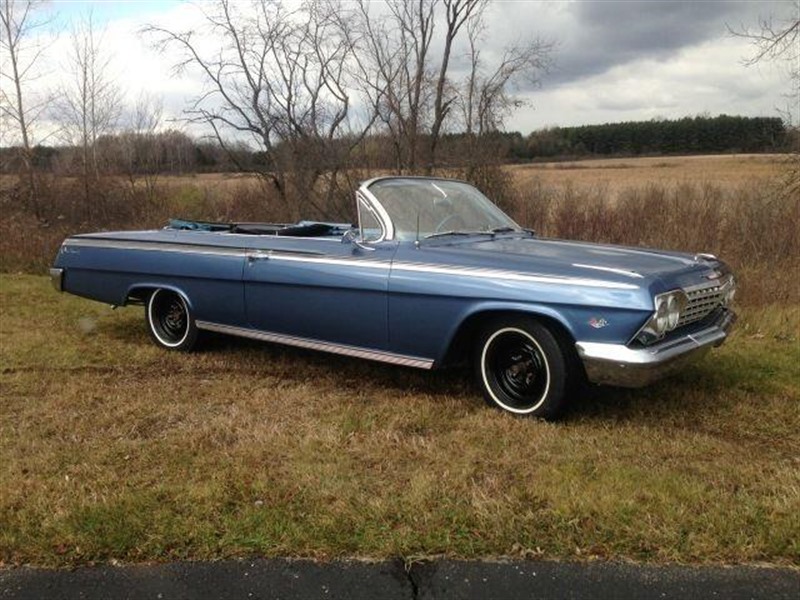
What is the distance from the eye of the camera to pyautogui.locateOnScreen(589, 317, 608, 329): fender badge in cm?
411

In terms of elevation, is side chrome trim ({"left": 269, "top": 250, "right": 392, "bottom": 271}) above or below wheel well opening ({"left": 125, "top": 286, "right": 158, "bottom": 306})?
above

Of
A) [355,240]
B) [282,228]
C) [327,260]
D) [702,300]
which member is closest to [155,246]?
[282,228]

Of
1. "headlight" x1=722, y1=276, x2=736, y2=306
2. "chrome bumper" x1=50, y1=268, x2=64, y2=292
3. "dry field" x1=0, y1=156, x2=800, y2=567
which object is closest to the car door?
"dry field" x1=0, y1=156, x2=800, y2=567

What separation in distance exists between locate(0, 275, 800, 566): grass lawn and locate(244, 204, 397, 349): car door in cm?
43

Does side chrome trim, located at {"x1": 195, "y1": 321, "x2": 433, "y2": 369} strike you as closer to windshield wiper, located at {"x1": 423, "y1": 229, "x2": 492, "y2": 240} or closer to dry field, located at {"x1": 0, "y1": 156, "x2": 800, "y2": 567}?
dry field, located at {"x1": 0, "y1": 156, "x2": 800, "y2": 567}

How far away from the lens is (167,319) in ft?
21.7

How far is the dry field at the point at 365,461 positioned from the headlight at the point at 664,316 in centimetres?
60

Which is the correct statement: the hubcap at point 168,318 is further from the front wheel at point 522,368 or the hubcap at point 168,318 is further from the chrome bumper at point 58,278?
the front wheel at point 522,368

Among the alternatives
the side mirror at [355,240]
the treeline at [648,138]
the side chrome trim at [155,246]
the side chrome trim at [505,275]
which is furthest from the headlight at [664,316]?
the treeline at [648,138]

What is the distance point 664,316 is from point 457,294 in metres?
1.23

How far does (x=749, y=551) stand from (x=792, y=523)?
1.12 ft

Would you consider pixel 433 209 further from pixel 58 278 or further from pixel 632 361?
pixel 58 278

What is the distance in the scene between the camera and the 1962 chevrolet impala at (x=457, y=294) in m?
4.16

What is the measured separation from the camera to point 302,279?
5.32m
